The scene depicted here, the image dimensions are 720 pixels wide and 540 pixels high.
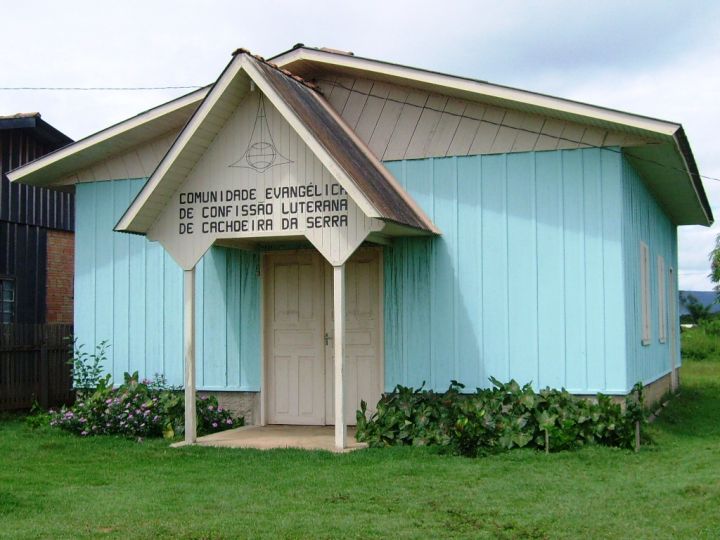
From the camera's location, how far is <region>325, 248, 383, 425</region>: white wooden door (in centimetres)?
1268

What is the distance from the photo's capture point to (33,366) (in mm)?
16422

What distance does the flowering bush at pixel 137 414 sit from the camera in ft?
40.6

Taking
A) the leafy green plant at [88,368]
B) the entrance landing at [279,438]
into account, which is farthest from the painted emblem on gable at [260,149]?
the leafy green plant at [88,368]

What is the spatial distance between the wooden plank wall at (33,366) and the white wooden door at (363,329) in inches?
242

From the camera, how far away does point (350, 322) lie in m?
12.8

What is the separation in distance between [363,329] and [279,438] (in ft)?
6.28

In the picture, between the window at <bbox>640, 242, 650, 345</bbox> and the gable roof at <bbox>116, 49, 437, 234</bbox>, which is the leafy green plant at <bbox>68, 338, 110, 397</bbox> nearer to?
the gable roof at <bbox>116, 49, 437, 234</bbox>

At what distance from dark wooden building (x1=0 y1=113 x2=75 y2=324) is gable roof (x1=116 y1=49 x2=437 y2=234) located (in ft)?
26.0

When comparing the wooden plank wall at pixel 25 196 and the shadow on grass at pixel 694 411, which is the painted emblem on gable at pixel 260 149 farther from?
the wooden plank wall at pixel 25 196

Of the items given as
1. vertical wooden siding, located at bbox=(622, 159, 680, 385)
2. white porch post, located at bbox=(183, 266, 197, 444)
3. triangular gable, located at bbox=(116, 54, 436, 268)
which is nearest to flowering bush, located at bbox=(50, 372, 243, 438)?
white porch post, located at bbox=(183, 266, 197, 444)

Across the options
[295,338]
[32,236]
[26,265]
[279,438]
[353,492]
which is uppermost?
[32,236]

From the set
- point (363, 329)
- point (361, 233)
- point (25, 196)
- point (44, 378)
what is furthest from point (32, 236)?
point (361, 233)

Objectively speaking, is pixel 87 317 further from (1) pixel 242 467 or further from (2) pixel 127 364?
(1) pixel 242 467

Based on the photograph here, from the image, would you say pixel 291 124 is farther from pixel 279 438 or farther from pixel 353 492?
pixel 353 492
